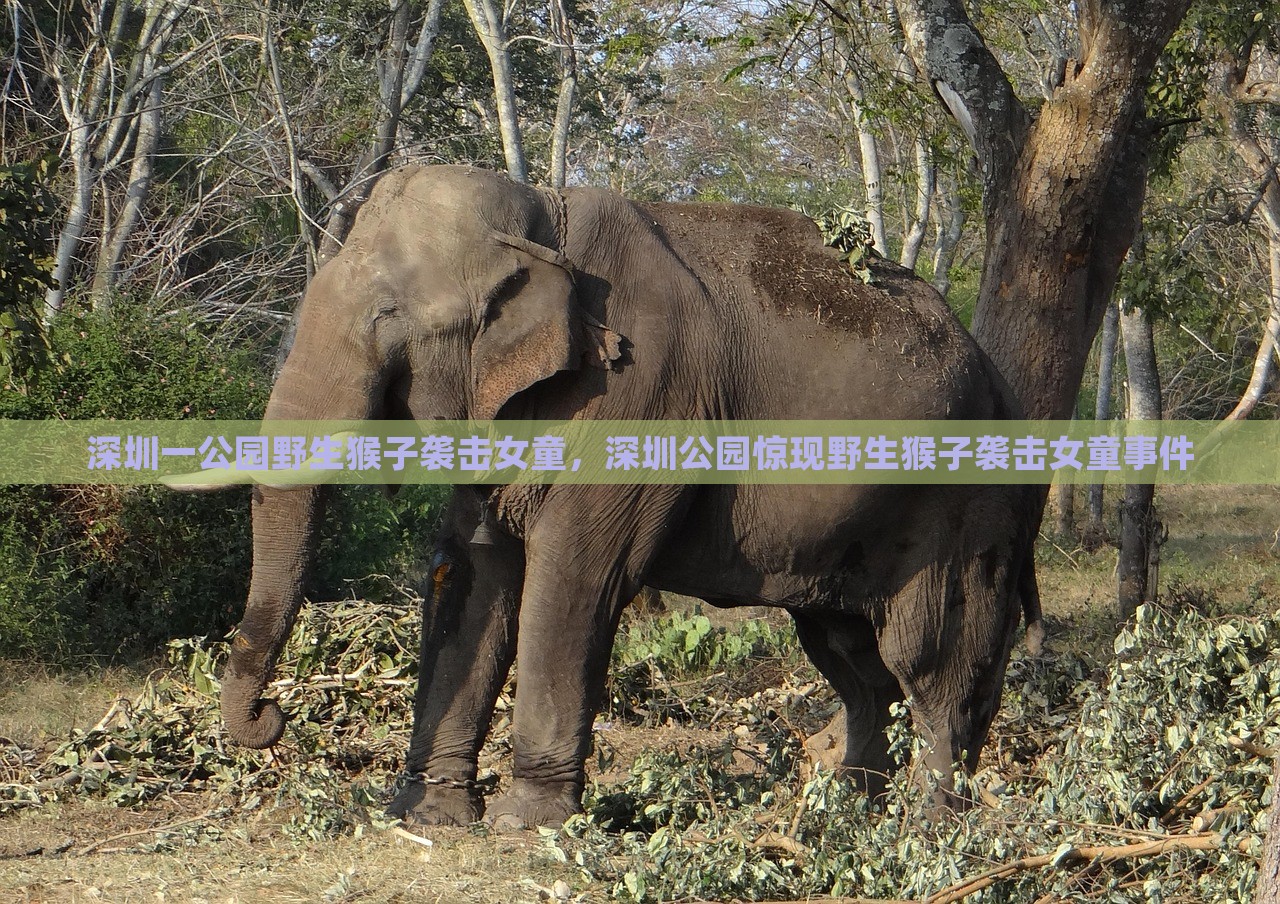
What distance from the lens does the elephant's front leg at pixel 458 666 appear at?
6266mm

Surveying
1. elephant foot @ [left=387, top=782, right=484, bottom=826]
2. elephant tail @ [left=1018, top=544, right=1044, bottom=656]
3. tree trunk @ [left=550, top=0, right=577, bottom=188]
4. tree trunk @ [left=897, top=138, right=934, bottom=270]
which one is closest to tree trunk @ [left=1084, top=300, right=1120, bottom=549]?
tree trunk @ [left=897, top=138, right=934, bottom=270]

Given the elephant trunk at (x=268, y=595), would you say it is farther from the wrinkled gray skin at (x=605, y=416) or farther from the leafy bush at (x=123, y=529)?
the leafy bush at (x=123, y=529)

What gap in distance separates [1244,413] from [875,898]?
9.34 meters

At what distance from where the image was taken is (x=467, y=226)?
220 inches

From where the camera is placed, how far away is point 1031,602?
695 centimetres

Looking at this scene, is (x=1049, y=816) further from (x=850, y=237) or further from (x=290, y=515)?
(x=290, y=515)

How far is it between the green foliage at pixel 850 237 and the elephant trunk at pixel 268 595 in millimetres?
2344

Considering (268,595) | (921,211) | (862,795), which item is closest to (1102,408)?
(921,211)

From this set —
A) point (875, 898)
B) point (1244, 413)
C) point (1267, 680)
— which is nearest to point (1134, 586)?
point (1244, 413)

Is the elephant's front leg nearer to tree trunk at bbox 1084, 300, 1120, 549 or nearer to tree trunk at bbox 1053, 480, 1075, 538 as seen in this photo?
tree trunk at bbox 1084, 300, 1120, 549

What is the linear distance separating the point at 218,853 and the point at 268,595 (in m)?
1.02

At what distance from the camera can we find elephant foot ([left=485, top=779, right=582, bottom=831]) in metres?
5.80

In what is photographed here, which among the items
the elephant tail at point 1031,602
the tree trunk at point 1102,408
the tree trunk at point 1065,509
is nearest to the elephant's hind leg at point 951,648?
the elephant tail at point 1031,602

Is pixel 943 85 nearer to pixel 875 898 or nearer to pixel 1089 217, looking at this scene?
pixel 1089 217
